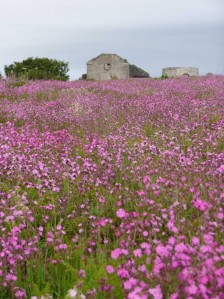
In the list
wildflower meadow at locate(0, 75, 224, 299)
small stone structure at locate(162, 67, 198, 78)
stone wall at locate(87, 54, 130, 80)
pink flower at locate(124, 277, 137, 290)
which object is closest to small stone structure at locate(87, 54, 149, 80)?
stone wall at locate(87, 54, 130, 80)

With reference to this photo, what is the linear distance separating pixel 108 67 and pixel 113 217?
160 ft

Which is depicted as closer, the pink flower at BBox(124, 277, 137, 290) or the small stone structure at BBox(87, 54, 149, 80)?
the pink flower at BBox(124, 277, 137, 290)

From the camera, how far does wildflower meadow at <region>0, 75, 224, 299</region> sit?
2443 millimetres

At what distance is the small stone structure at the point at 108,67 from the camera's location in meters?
51.8

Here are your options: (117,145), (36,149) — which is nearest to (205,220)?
(117,145)

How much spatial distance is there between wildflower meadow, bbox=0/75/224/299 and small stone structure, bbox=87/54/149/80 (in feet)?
143

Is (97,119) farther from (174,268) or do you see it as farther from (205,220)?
(174,268)

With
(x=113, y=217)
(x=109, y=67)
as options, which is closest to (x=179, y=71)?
(x=109, y=67)

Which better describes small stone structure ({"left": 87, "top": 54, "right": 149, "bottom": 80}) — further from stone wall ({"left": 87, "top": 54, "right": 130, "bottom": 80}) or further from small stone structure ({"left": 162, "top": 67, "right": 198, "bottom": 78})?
small stone structure ({"left": 162, "top": 67, "right": 198, "bottom": 78})

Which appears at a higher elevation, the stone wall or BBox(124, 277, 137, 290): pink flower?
the stone wall

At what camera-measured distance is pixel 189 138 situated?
22.7ft

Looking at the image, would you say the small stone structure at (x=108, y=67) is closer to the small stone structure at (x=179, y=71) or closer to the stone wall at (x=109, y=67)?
the stone wall at (x=109, y=67)

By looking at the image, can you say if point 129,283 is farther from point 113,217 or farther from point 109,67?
point 109,67

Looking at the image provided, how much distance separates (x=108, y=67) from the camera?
52188 millimetres
